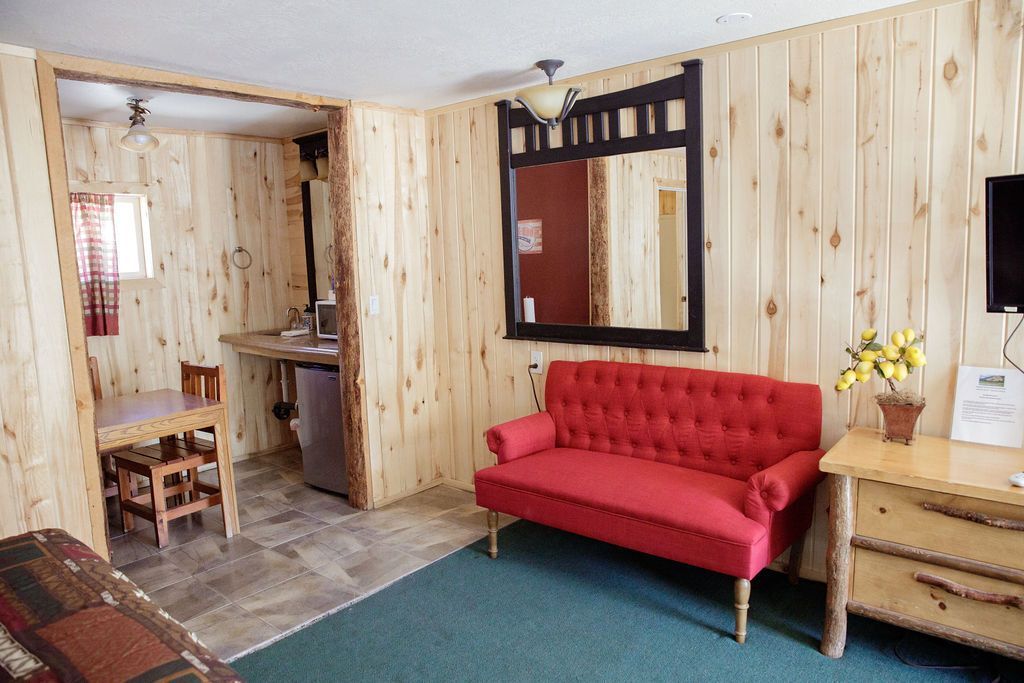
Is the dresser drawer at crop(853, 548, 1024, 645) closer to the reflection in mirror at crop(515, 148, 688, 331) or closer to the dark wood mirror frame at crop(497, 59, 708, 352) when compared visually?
the dark wood mirror frame at crop(497, 59, 708, 352)

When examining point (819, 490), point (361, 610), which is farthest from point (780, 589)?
point (361, 610)

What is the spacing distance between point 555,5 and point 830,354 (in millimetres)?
1753

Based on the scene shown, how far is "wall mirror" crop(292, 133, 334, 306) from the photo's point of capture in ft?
16.8

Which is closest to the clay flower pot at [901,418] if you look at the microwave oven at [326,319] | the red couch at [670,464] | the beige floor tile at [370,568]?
the red couch at [670,464]

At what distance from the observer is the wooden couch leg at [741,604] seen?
8.45 ft

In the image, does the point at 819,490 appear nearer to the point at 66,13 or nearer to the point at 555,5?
the point at 555,5

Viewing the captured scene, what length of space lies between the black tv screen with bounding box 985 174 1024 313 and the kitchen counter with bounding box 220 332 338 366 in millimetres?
3253

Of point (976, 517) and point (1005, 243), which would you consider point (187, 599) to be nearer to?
→ point (976, 517)

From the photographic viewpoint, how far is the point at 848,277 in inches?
112

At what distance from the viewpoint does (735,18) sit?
2682 mm

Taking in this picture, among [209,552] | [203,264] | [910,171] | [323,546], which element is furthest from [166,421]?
[910,171]

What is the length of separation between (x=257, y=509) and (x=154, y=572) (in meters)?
0.85

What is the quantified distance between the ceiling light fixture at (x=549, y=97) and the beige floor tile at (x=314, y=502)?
2442mm

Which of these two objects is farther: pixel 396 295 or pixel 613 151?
pixel 396 295
